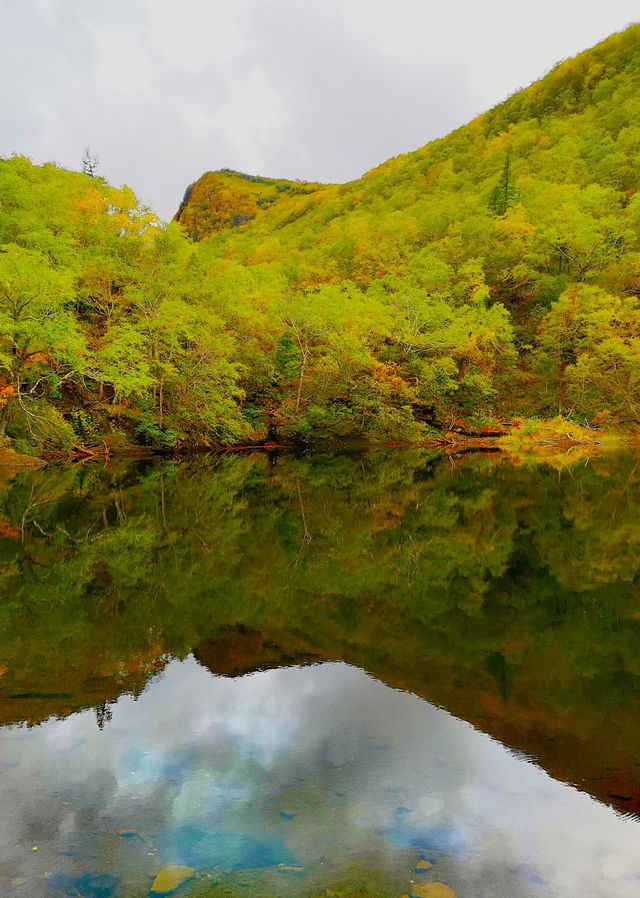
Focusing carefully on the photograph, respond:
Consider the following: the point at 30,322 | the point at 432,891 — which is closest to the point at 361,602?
the point at 432,891

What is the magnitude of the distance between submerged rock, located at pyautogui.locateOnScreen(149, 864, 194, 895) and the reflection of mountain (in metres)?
2.59

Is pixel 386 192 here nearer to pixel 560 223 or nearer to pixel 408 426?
pixel 560 223

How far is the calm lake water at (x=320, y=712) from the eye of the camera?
3.87m

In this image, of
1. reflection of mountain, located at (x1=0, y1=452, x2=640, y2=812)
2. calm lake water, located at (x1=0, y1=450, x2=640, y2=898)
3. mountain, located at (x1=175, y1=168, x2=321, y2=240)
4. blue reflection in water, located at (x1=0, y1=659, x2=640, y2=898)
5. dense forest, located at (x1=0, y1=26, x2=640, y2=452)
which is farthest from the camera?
mountain, located at (x1=175, y1=168, x2=321, y2=240)

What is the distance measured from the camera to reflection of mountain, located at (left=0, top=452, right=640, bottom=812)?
605cm

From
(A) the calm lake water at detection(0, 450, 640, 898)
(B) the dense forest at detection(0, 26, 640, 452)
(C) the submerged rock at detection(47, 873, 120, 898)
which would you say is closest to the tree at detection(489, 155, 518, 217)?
(B) the dense forest at detection(0, 26, 640, 452)

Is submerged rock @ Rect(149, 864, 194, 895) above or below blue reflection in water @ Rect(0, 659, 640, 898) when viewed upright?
above

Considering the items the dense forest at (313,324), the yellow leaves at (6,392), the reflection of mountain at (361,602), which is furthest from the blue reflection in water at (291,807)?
the yellow leaves at (6,392)

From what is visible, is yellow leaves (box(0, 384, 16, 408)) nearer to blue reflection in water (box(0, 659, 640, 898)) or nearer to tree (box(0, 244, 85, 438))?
tree (box(0, 244, 85, 438))

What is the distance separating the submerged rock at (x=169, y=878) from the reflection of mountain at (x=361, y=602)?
2.59 m

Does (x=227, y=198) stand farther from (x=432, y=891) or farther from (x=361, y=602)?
(x=432, y=891)

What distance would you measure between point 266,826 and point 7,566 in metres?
8.70

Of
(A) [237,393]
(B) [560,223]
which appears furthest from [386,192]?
(A) [237,393]

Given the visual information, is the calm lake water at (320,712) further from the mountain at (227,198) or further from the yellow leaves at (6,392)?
the mountain at (227,198)
